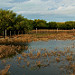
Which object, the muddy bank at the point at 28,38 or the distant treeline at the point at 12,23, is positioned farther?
the distant treeline at the point at 12,23

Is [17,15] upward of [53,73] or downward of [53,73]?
upward

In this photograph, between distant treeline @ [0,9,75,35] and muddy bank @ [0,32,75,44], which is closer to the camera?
muddy bank @ [0,32,75,44]

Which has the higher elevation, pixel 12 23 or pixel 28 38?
pixel 12 23

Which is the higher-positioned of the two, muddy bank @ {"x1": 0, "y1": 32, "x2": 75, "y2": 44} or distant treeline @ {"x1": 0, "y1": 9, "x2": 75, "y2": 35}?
distant treeline @ {"x1": 0, "y1": 9, "x2": 75, "y2": 35}

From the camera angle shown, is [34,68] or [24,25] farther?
[24,25]

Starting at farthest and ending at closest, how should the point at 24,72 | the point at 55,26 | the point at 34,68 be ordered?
the point at 55,26, the point at 34,68, the point at 24,72

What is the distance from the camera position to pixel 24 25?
52219 millimetres

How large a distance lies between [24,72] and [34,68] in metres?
1.20

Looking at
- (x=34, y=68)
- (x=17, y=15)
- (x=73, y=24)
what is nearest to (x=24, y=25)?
(x=17, y=15)

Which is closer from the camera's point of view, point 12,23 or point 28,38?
point 28,38

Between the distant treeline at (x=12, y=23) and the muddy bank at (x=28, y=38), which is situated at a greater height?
the distant treeline at (x=12, y=23)

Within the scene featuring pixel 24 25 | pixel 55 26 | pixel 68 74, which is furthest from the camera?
pixel 55 26

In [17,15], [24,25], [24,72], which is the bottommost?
[24,72]

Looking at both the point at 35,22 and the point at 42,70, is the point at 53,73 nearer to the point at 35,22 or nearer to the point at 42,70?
the point at 42,70
